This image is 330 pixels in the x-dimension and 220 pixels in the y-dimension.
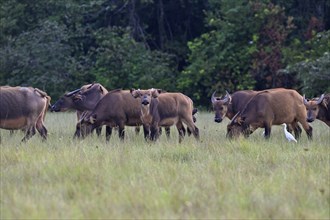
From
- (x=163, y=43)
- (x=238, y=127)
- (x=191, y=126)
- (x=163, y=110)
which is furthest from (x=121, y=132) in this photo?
(x=163, y=43)

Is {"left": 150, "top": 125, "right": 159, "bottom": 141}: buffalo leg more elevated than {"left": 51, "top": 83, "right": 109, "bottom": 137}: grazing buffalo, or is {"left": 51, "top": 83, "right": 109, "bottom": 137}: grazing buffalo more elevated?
{"left": 51, "top": 83, "right": 109, "bottom": 137}: grazing buffalo

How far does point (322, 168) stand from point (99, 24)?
91.2 ft

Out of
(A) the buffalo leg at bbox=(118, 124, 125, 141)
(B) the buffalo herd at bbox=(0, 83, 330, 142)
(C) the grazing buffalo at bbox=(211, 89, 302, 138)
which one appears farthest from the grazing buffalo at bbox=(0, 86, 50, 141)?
(C) the grazing buffalo at bbox=(211, 89, 302, 138)

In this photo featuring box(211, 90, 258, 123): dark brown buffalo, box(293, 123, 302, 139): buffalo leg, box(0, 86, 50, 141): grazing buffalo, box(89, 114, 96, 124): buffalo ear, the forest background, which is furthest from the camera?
the forest background

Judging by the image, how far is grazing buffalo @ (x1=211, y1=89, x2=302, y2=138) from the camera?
64.0 feet

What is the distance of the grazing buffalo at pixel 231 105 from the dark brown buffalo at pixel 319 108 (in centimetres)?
56

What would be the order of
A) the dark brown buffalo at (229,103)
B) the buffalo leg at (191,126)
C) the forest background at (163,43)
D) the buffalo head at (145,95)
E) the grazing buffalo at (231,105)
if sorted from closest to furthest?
the buffalo head at (145,95) < the buffalo leg at (191,126) < the grazing buffalo at (231,105) < the dark brown buffalo at (229,103) < the forest background at (163,43)

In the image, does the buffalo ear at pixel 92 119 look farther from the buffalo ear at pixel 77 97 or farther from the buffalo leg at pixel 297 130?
the buffalo leg at pixel 297 130

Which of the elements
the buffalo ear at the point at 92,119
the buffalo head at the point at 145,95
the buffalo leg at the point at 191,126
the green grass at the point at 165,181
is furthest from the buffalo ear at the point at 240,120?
the buffalo ear at the point at 92,119

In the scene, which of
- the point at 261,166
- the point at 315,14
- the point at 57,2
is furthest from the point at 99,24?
the point at 261,166

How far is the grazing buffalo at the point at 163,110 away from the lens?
18.2 meters

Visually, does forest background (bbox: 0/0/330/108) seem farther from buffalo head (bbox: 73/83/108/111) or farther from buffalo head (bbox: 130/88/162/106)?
buffalo head (bbox: 130/88/162/106)

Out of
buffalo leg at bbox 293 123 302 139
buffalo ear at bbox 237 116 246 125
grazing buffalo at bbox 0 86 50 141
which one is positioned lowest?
buffalo leg at bbox 293 123 302 139

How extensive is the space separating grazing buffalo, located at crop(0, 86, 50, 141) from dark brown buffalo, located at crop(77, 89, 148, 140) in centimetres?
128
